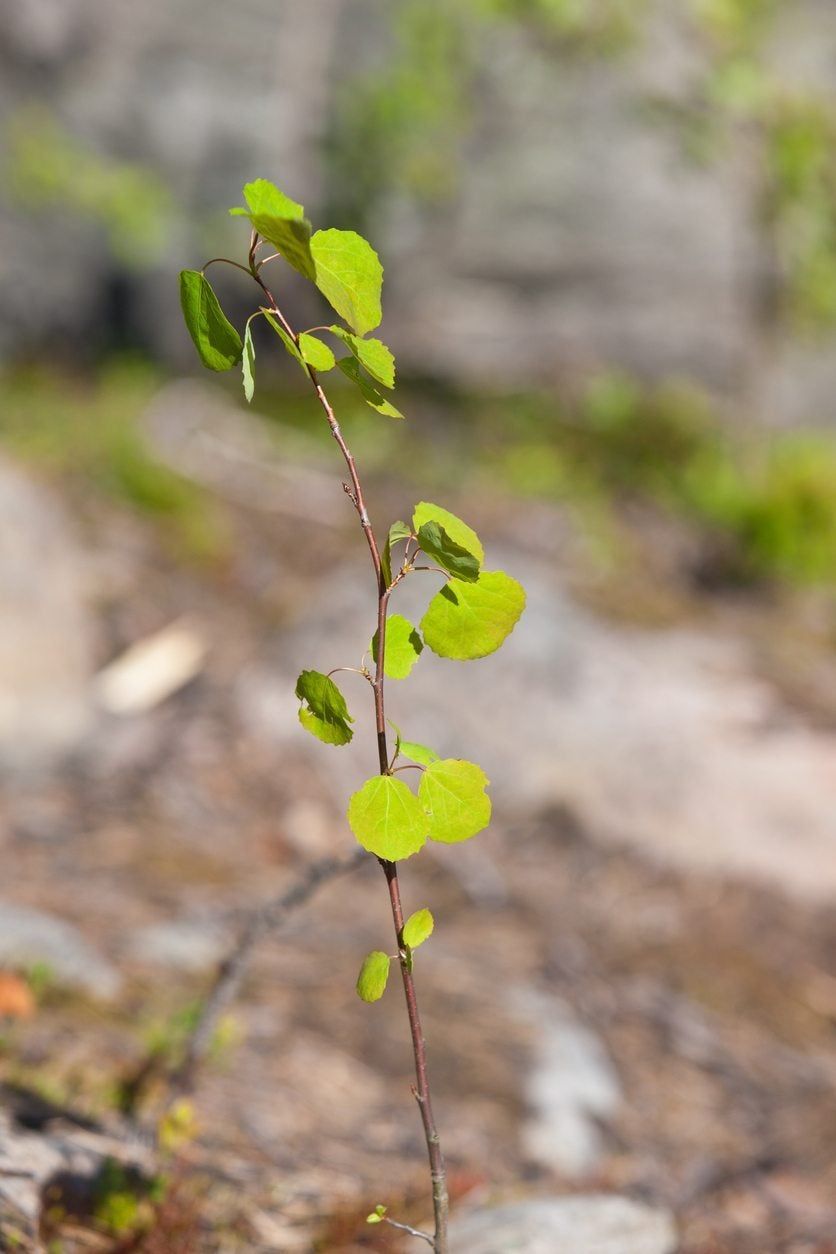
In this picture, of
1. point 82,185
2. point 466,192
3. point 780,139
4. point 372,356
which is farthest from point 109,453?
point 466,192

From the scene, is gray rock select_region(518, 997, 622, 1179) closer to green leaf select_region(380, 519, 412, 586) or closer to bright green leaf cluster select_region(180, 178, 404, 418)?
green leaf select_region(380, 519, 412, 586)

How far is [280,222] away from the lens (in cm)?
92

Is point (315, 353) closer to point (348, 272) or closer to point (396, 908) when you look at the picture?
point (348, 272)

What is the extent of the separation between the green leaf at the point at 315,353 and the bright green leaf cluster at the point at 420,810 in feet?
1.36

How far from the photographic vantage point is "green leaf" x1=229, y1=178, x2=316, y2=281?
92 centimetres

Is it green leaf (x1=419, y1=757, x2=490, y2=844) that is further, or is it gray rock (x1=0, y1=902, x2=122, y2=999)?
gray rock (x1=0, y1=902, x2=122, y2=999)

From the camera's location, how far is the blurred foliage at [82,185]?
717cm

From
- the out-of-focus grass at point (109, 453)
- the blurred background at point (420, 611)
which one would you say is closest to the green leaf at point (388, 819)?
the blurred background at point (420, 611)

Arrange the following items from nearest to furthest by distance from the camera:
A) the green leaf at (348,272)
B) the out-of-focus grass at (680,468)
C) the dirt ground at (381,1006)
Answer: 1. the green leaf at (348,272)
2. the dirt ground at (381,1006)
3. the out-of-focus grass at (680,468)

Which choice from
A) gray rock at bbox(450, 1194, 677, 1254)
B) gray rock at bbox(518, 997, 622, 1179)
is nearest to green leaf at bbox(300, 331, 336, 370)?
gray rock at bbox(450, 1194, 677, 1254)

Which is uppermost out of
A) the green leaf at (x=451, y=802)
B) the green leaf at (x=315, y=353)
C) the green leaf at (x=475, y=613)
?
the green leaf at (x=315, y=353)

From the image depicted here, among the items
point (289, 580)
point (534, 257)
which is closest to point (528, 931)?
point (289, 580)

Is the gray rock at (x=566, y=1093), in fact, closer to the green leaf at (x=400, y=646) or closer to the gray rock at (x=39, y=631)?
the green leaf at (x=400, y=646)

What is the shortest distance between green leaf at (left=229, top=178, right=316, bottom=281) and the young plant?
0.10 ft
